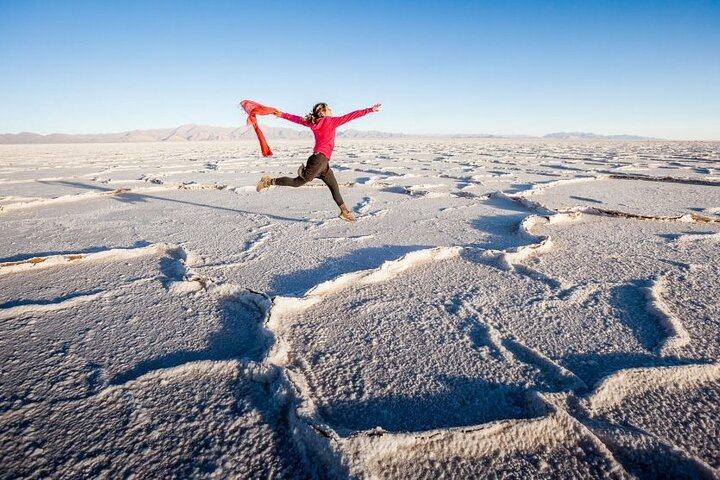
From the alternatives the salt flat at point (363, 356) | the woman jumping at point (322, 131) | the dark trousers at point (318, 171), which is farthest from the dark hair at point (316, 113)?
the salt flat at point (363, 356)

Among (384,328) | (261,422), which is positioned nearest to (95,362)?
(261,422)

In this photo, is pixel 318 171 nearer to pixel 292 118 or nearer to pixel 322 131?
pixel 322 131

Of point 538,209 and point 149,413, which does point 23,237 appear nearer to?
point 149,413

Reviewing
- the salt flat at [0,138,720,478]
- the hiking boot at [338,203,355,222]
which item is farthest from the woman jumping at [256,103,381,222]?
the salt flat at [0,138,720,478]

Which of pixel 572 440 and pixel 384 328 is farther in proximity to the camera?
pixel 384 328

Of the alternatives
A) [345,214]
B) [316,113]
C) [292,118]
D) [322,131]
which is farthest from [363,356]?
[292,118]

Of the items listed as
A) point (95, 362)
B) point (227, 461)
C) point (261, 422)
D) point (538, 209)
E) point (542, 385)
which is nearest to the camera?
point (227, 461)
